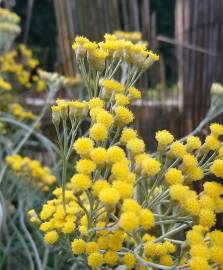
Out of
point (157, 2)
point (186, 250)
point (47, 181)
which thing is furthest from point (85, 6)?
point (157, 2)

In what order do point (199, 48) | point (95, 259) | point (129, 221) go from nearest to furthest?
point (129, 221) < point (95, 259) < point (199, 48)

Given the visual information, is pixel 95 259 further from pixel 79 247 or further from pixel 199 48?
pixel 199 48

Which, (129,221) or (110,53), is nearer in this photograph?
(129,221)

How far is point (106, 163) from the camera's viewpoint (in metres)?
0.81

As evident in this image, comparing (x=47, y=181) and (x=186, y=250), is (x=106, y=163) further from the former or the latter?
(x=47, y=181)

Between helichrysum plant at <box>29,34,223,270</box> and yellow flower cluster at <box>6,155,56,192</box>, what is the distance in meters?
0.58

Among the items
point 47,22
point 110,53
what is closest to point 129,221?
point 110,53

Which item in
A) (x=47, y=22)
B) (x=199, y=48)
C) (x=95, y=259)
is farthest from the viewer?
(x=47, y=22)

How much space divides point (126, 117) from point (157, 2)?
8561mm

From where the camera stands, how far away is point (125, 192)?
750mm

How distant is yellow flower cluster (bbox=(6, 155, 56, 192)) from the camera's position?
1.56m

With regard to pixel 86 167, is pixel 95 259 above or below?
below

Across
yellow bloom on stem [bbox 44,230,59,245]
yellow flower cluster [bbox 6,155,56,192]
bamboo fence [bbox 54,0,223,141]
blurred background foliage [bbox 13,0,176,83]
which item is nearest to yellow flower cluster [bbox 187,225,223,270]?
yellow bloom on stem [bbox 44,230,59,245]

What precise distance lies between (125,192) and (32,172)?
0.86 m
